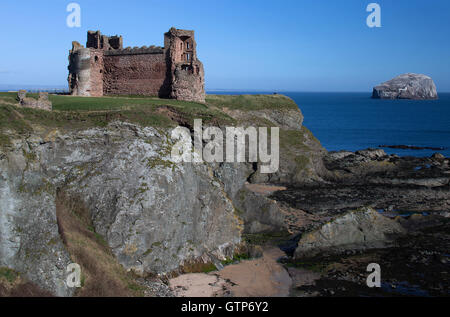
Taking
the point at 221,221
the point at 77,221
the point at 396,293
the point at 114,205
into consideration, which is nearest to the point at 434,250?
the point at 396,293

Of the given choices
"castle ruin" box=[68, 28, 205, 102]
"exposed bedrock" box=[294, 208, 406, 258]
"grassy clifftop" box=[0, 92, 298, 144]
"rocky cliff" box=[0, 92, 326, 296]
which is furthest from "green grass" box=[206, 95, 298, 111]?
"exposed bedrock" box=[294, 208, 406, 258]

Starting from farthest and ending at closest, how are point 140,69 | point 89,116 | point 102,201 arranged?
point 140,69 < point 89,116 < point 102,201

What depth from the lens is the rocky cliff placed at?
57.1 feet

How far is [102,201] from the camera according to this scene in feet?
74.0

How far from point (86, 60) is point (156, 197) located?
935 inches

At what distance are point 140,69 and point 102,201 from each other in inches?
897

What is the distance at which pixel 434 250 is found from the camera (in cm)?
2702

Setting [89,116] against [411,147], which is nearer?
[89,116]

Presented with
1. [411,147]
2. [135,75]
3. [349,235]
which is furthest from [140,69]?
[411,147]

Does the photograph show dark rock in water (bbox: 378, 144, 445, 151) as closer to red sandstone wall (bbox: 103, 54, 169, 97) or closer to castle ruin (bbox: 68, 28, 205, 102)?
castle ruin (bbox: 68, 28, 205, 102)

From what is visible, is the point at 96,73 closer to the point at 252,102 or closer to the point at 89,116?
the point at 89,116

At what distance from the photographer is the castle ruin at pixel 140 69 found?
41.0 meters

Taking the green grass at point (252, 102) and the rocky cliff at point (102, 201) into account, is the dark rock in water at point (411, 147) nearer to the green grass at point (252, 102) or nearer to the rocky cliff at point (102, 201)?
the green grass at point (252, 102)

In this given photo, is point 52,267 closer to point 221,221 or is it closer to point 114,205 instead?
point 114,205
